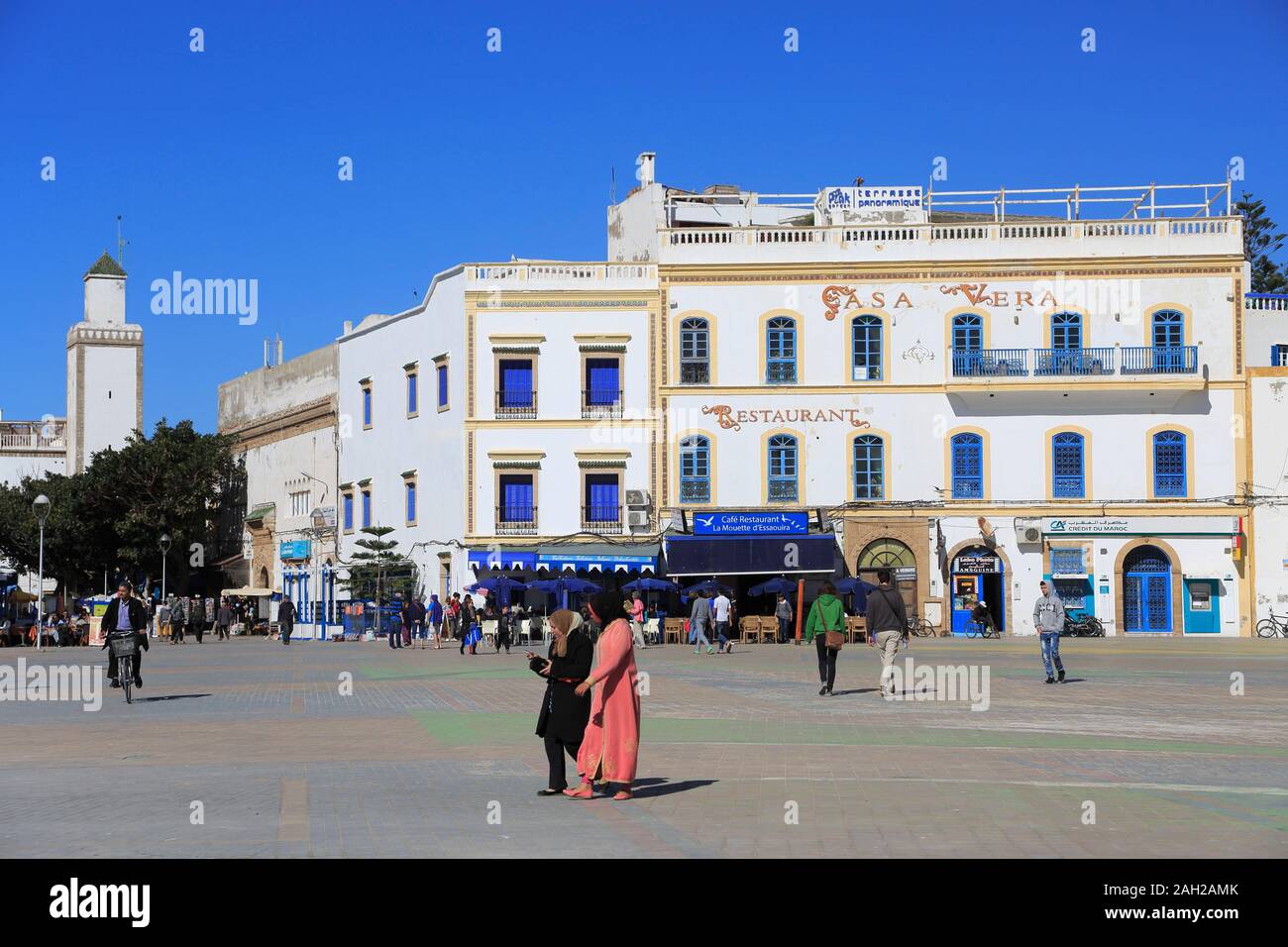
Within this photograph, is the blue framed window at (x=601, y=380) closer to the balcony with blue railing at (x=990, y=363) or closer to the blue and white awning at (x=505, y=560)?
the blue and white awning at (x=505, y=560)

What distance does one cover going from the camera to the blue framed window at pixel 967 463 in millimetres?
49062

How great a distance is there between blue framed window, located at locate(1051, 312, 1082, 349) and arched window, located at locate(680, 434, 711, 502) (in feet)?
35.1

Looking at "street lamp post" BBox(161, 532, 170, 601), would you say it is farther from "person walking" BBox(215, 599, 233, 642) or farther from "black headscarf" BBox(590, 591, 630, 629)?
"black headscarf" BBox(590, 591, 630, 629)

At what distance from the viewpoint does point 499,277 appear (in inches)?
1986

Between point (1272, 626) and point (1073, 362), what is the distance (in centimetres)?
946

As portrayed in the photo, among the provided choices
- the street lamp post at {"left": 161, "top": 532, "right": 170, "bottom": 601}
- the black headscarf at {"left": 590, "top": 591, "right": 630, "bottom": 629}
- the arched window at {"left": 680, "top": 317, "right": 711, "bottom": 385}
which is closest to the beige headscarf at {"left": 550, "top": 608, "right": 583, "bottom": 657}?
the black headscarf at {"left": 590, "top": 591, "right": 630, "bottom": 629}

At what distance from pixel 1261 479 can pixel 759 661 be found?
21.7 meters

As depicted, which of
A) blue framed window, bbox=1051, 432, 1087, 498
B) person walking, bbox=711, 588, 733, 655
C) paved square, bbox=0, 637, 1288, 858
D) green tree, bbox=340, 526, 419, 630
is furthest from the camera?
green tree, bbox=340, 526, 419, 630

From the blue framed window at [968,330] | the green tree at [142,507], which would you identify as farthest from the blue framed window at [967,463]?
the green tree at [142,507]

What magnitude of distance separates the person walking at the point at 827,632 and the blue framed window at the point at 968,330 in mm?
27002

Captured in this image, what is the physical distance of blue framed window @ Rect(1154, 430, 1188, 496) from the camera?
48.5m

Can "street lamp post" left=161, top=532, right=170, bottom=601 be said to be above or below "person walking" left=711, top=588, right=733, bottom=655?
above

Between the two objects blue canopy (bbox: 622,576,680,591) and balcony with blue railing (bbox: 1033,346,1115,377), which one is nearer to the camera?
blue canopy (bbox: 622,576,680,591)
